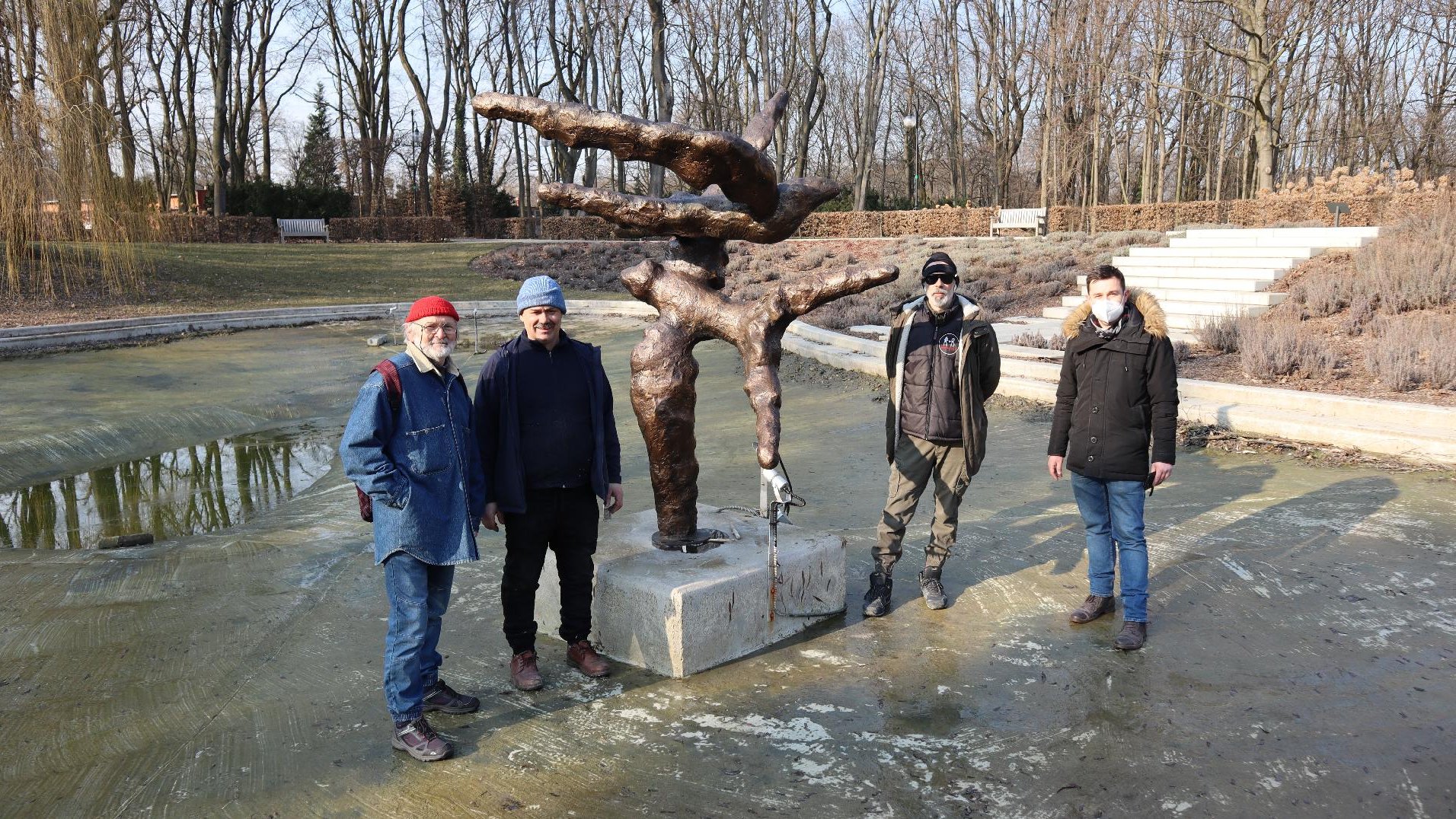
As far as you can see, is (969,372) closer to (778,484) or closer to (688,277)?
(778,484)

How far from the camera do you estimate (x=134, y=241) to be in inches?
745

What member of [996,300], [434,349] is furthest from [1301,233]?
[434,349]

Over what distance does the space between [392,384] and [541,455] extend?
0.77 m

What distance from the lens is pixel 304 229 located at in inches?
1388

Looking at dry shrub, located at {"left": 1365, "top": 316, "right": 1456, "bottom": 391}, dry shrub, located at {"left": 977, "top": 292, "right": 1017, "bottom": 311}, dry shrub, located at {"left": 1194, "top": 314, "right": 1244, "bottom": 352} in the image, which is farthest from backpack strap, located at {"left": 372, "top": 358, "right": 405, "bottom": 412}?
dry shrub, located at {"left": 977, "top": 292, "right": 1017, "bottom": 311}

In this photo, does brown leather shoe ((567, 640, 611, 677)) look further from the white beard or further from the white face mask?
the white face mask

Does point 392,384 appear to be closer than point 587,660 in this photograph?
Yes

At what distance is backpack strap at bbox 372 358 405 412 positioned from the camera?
11.9 feet

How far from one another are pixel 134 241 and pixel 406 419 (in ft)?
61.2

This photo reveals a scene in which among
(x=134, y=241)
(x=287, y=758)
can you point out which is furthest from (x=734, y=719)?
(x=134, y=241)

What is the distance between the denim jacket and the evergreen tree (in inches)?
1779

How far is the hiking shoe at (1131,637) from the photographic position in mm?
4570

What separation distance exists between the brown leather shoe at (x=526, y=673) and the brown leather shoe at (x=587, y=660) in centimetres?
18

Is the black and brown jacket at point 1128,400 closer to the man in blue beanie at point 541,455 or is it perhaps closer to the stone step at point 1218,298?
the man in blue beanie at point 541,455
